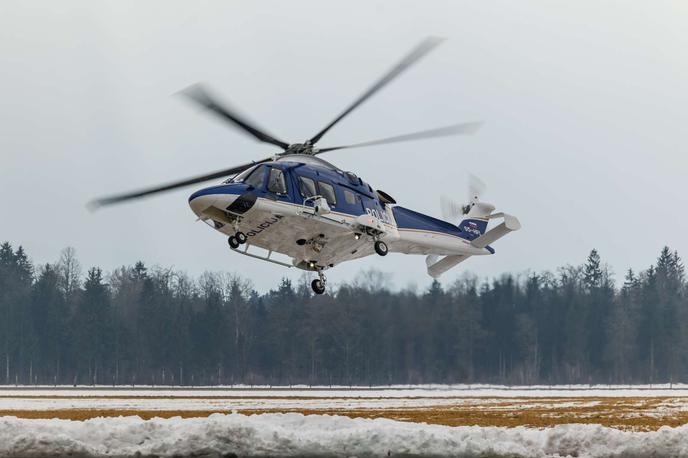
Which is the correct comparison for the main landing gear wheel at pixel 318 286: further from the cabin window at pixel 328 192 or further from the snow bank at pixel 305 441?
the snow bank at pixel 305 441

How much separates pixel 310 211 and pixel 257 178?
80.3 inches

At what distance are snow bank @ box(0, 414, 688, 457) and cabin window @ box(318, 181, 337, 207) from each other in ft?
44.0

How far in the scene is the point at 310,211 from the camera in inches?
1235

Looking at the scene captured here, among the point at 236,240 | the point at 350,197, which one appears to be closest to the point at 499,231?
the point at 350,197

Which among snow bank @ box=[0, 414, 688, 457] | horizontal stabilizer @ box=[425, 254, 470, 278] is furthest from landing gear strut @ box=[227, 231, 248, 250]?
snow bank @ box=[0, 414, 688, 457]

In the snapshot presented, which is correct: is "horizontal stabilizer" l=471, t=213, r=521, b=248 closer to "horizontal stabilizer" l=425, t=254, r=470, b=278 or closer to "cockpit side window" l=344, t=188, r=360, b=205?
"horizontal stabilizer" l=425, t=254, r=470, b=278

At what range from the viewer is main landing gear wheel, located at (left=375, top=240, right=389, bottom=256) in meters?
34.1

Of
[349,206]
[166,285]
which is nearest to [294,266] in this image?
[349,206]

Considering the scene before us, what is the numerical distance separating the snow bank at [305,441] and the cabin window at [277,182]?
1218cm

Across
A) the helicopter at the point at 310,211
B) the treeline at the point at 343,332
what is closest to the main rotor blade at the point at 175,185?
the helicopter at the point at 310,211

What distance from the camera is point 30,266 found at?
105062 millimetres

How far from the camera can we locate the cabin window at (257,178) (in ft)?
100

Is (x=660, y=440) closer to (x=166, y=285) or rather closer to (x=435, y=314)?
(x=435, y=314)

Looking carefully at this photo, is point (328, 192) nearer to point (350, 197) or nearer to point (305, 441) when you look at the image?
point (350, 197)
